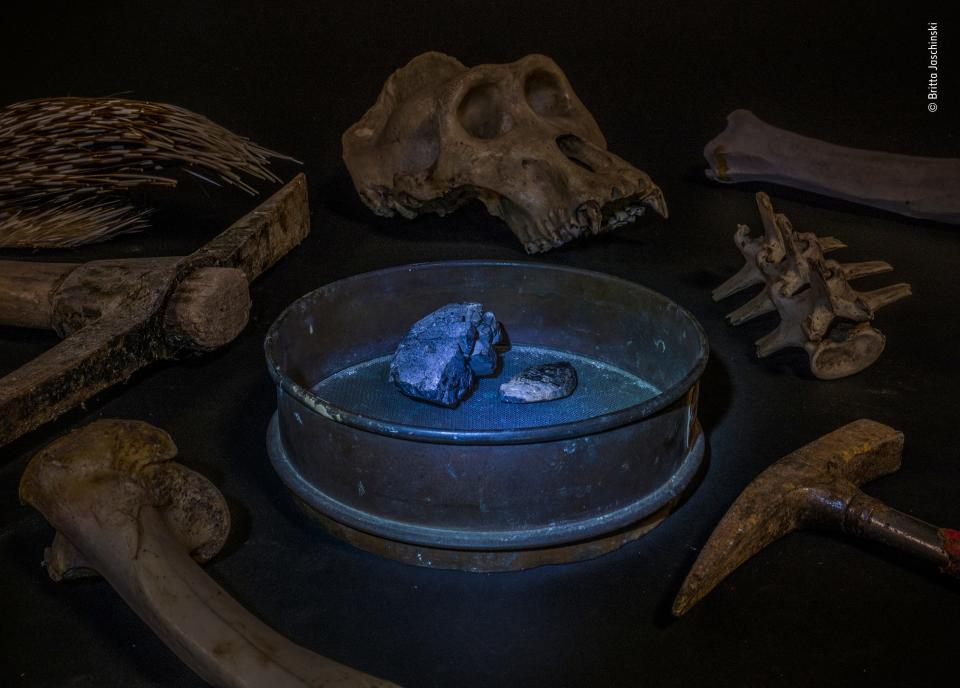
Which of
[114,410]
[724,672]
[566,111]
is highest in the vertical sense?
[566,111]

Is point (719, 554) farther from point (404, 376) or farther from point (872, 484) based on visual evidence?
point (404, 376)

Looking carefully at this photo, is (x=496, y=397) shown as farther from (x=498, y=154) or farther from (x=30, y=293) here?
(x=30, y=293)

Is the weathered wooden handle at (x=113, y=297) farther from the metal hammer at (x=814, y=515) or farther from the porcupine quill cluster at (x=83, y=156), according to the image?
the metal hammer at (x=814, y=515)

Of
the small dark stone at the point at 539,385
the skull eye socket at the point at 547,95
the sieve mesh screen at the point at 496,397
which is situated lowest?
the sieve mesh screen at the point at 496,397

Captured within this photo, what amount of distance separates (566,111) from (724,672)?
2593 mm

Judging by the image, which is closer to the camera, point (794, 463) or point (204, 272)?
point (794, 463)

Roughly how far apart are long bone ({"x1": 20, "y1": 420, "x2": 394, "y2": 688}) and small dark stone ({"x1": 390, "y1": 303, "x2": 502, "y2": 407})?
733 mm

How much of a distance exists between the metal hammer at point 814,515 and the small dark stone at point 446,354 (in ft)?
2.92

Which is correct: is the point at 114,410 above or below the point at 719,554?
below

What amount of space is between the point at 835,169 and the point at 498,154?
164 cm

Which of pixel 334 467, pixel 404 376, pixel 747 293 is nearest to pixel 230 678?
pixel 334 467

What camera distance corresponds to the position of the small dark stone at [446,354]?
3143 mm

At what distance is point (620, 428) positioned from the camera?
8.41 feet

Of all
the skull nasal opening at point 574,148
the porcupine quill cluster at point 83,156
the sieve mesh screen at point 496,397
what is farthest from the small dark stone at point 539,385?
the porcupine quill cluster at point 83,156
